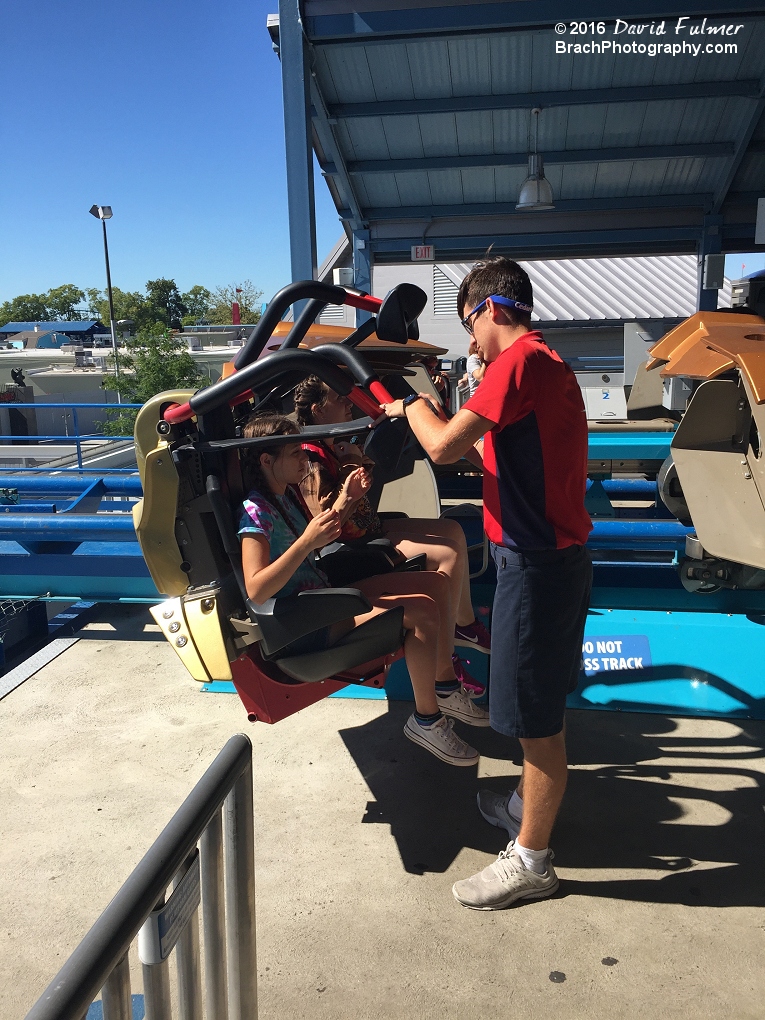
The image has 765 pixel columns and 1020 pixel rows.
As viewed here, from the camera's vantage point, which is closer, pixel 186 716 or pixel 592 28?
pixel 186 716

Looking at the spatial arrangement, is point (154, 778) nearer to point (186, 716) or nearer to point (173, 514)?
point (186, 716)

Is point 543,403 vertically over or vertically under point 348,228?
under

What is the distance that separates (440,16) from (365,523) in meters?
5.81

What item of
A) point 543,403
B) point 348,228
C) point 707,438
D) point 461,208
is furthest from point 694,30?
point 543,403

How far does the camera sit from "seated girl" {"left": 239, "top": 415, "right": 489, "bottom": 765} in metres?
2.32

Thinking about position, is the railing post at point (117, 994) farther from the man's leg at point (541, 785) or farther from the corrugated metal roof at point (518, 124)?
the corrugated metal roof at point (518, 124)

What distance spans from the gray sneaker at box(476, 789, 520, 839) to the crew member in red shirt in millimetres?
232

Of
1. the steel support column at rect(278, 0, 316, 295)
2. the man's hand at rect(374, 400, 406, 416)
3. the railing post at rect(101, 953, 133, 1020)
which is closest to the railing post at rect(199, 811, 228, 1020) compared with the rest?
the railing post at rect(101, 953, 133, 1020)

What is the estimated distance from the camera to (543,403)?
218 centimetres

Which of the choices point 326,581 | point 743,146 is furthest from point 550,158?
point 326,581

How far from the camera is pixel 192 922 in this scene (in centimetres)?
109

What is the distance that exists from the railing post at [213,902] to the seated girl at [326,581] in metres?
1.20

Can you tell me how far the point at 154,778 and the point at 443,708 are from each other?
3.74 feet

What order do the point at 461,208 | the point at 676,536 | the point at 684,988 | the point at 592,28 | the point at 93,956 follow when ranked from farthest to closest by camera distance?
the point at 461,208, the point at 592,28, the point at 676,536, the point at 684,988, the point at 93,956
